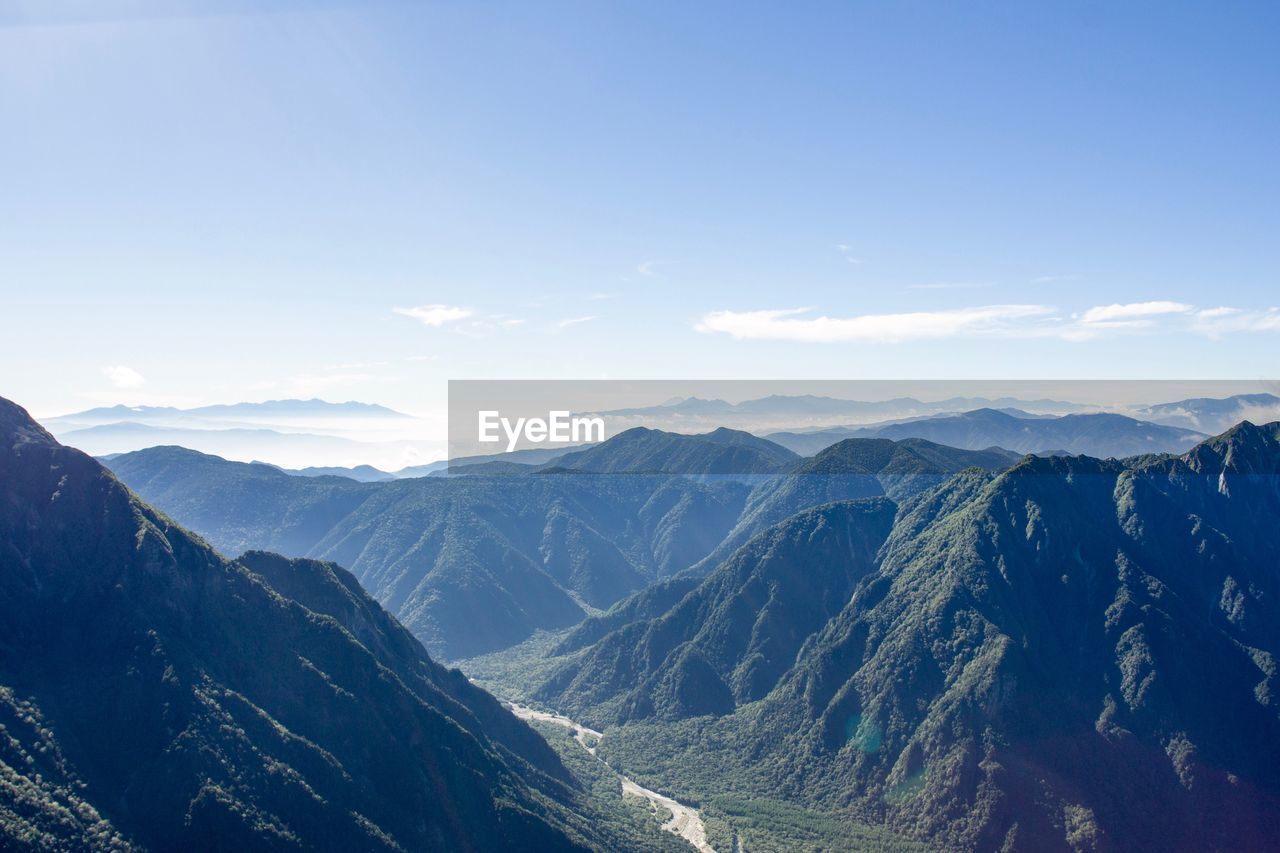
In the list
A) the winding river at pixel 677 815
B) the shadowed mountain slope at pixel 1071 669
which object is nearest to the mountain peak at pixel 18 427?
the winding river at pixel 677 815

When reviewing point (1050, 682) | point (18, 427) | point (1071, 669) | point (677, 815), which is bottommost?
point (677, 815)

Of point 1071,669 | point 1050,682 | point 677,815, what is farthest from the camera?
point 1071,669

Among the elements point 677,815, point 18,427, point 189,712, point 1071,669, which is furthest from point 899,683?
point 18,427

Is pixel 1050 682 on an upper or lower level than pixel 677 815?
upper

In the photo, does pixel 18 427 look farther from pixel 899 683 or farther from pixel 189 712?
pixel 899 683

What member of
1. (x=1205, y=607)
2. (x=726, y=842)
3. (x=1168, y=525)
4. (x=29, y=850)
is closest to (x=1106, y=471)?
(x=1168, y=525)

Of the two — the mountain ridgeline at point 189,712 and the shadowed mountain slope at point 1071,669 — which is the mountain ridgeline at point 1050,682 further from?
the mountain ridgeline at point 189,712

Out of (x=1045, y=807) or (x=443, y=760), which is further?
(x=1045, y=807)

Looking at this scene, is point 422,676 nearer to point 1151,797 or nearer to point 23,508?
point 23,508

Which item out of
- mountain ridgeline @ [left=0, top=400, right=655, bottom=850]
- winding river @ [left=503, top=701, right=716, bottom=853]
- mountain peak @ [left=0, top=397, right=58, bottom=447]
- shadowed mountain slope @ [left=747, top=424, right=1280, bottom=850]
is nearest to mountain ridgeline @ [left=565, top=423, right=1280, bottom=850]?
shadowed mountain slope @ [left=747, top=424, right=1280, bottom=850]
